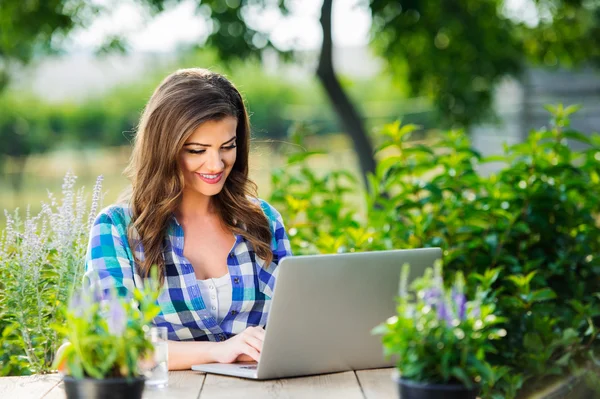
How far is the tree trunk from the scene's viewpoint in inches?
191

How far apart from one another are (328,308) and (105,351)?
48 cm

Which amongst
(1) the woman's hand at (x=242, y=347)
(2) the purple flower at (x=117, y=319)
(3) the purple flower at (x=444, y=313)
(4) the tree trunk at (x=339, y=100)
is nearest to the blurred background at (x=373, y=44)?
(4) the tree trunk at (x=339, y=100)

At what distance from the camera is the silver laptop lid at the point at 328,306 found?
150 centimetres

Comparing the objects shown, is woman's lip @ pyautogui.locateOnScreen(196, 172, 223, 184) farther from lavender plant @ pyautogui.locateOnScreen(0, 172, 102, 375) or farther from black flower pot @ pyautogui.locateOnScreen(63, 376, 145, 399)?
black flower pot @ pyautogui.locateOnScreen(63, 376, 145, 399)

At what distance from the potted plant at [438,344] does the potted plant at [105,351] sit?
34 centimetres

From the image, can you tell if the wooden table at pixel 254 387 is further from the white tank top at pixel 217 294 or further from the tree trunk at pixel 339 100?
the tree trunk at pixel 339 100

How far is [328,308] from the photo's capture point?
155 centimetres

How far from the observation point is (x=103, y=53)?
18.0 feet

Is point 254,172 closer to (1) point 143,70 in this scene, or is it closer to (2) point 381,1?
(2) point 381,1

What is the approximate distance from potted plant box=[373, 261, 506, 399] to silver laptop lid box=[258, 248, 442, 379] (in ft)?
1.11

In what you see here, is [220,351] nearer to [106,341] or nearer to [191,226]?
Result: [191,226]

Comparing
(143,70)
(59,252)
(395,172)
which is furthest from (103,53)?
(143,70)

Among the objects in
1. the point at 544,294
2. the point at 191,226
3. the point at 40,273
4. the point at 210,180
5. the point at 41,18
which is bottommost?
the point at 544,294

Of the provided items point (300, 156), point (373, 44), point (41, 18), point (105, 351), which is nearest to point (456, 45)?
point (373, 44)
